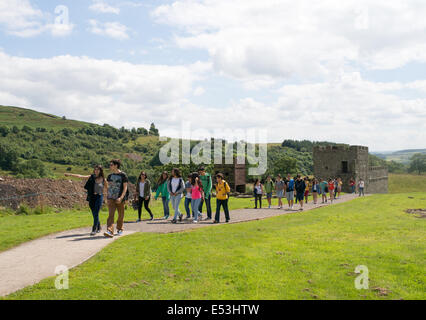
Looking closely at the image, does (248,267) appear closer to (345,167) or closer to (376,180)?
(345,167)

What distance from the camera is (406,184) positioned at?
292 feet

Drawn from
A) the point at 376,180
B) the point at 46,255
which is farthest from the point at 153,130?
the point at 46,255

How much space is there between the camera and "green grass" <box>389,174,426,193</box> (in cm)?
8300

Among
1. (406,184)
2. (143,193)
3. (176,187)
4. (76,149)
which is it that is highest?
(76,149)

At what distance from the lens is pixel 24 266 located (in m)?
7.44

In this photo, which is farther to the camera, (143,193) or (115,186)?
(143,193)

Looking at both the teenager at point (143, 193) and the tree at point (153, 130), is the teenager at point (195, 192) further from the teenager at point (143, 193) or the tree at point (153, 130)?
the tree at point (153, 130)

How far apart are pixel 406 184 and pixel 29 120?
128 m

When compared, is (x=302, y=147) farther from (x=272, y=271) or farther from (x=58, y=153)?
(x=272, y=271)

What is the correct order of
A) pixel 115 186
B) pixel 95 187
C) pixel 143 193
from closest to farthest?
pixel 115 186 < pixel 95 187 < pixel 143 193
